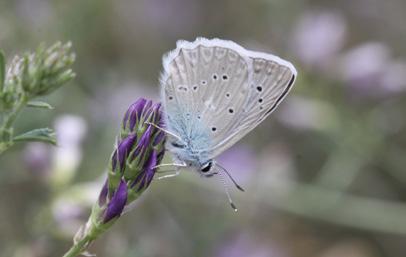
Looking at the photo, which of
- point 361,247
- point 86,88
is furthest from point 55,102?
point 361,247

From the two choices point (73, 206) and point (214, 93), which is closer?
point (214, 93)

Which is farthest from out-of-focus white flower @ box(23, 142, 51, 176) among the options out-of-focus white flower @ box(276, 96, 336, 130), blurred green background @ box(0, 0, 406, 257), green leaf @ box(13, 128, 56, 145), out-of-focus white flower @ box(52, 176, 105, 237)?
out-of-focus white flower @ box(276, 96, 336, 130)

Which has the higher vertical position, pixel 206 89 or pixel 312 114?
pixel 206 89

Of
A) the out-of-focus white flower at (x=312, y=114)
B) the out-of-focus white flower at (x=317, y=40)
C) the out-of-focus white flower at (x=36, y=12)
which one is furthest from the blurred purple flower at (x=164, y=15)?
the out-of-focus white flower at (x=312, y=114)

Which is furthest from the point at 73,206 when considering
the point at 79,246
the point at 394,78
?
the point at 394,78

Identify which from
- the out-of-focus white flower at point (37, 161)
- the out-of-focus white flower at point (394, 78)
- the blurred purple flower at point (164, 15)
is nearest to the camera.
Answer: the out-of-focus white flower at point (37, 161)

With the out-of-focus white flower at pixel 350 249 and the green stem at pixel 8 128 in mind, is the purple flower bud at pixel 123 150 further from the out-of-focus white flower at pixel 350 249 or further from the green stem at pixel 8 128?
the out-of-focus white flower at pixel 350 249

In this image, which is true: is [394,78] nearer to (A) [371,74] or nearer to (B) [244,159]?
(A) [371,74]
